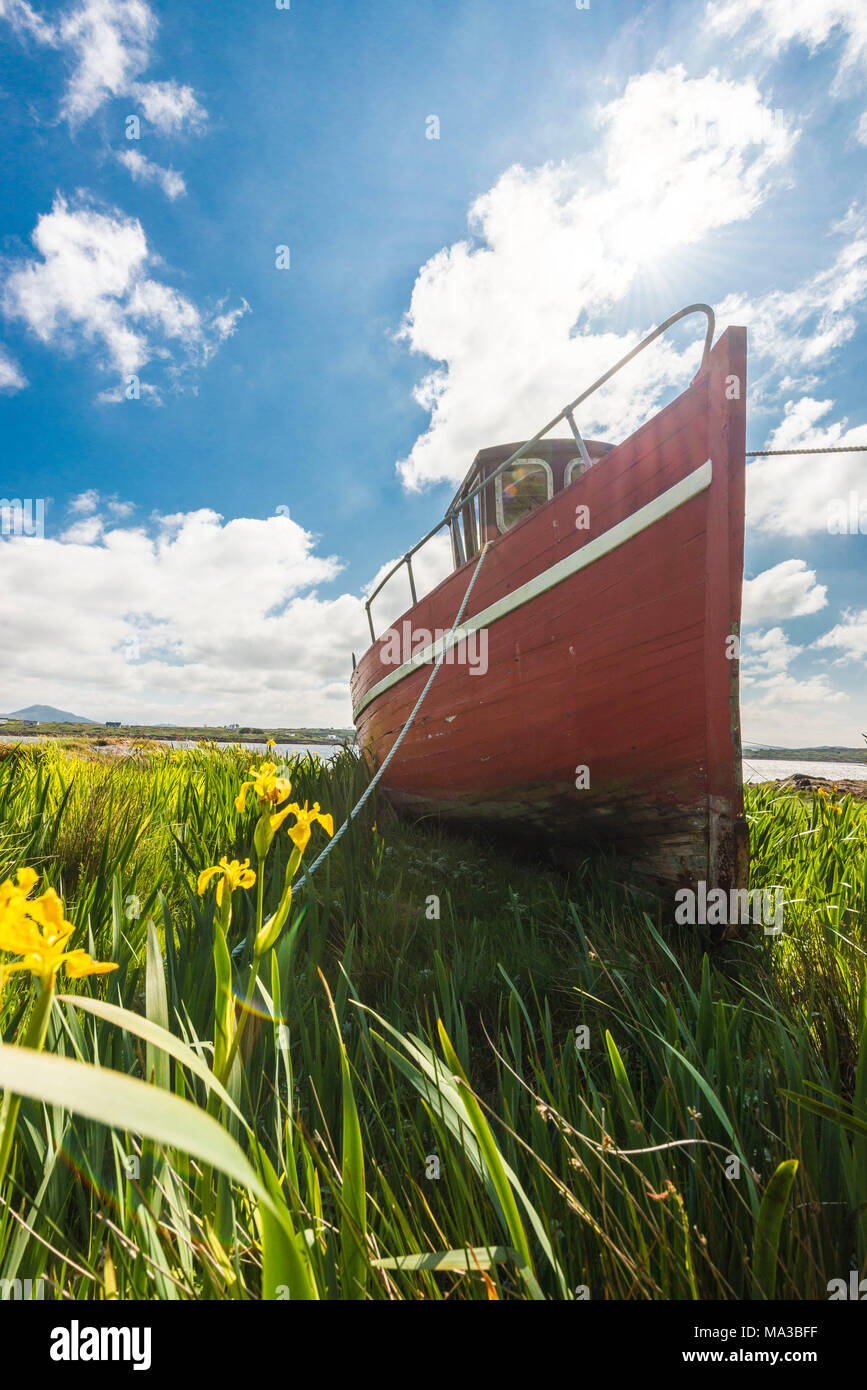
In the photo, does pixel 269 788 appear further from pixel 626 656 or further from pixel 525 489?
pixel 525 489

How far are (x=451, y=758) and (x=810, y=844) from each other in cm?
252

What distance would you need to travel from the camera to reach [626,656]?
3.26 m

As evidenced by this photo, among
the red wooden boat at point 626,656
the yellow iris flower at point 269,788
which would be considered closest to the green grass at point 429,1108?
the yellow iris flower at point 269,788

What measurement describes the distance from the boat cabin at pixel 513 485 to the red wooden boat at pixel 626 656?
1321 mm

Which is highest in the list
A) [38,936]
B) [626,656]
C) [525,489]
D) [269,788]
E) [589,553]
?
[525,489]

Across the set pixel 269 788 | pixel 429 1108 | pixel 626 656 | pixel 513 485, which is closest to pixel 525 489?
pixel 513 485

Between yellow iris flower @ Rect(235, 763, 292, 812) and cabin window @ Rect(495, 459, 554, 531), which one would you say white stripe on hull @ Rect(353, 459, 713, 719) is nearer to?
cabin window @ Rect(495, 459, 554, 531)

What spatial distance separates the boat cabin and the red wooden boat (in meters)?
1.32

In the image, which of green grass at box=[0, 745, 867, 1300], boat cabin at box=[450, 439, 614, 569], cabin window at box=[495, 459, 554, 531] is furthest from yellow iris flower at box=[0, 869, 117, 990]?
cabin window at box=[495, 459, 554, 531]

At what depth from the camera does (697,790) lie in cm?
296

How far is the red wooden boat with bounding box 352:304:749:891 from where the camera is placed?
2859mm

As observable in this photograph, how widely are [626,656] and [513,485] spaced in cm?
321

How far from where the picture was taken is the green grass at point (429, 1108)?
81 centimetres
